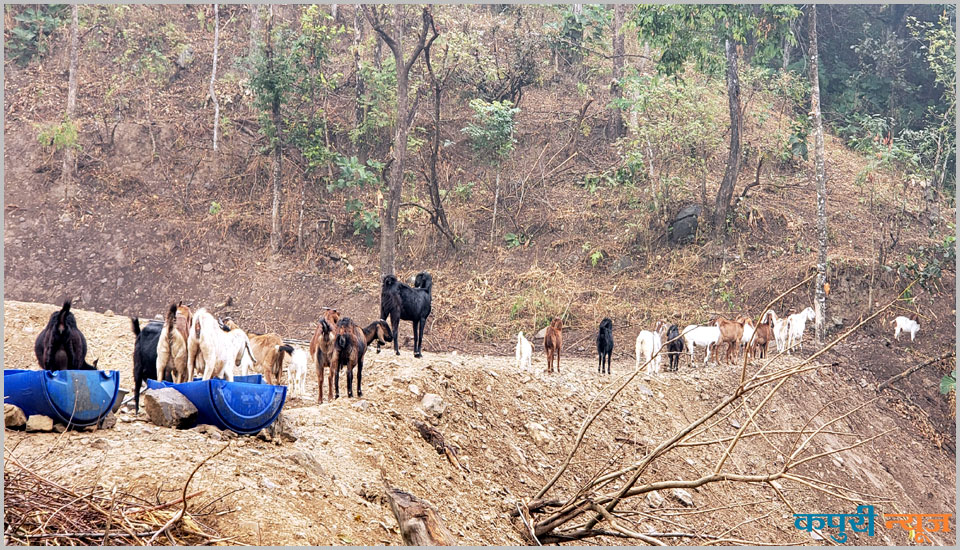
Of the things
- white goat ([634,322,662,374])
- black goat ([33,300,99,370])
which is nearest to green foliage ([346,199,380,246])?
white goat ([634,322,662,374])

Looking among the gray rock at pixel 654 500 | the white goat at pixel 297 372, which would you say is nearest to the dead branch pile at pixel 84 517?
the white goat at pixel 297 372

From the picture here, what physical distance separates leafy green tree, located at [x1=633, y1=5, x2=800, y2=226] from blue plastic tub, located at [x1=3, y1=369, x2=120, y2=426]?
18077mm

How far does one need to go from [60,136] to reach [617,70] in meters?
17.1

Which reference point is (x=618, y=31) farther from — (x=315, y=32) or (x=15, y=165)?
(x=15, y=165)

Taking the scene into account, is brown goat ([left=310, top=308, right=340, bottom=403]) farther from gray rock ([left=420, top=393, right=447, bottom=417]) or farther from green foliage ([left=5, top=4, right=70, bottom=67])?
green foliage ([left=5, top=4, right=70, bottom=67])

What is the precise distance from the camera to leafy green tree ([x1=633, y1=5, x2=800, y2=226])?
2092cm

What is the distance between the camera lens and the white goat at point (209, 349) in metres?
8.00

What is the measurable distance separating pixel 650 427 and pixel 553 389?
156 centimetres

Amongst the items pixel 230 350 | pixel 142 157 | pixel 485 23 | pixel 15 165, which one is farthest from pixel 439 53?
pixel 230 350

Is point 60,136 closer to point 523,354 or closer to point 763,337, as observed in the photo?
point 523,354

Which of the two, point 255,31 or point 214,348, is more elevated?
point 255,31

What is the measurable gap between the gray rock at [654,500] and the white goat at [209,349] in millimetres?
4843

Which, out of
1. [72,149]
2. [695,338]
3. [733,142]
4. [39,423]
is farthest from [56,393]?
[733,142]

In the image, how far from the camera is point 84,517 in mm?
4500
